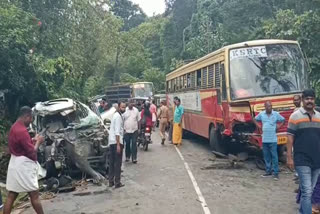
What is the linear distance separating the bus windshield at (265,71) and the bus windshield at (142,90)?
2561 centimetres

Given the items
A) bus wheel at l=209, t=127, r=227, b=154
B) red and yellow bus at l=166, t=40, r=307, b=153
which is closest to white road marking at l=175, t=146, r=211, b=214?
bus wheel at l=209, t=127, r=227, b=154

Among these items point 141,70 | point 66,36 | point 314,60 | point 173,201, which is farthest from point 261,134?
point 141,70

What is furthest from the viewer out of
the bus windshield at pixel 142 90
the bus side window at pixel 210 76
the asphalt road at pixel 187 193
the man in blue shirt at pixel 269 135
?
the bus windshield at pixel 142 90

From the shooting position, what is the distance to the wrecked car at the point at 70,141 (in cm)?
1028

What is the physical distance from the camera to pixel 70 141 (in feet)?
33.9

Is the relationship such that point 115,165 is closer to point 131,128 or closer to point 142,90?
point 131,128

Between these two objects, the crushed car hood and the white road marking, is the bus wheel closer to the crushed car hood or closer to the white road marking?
the white road marking

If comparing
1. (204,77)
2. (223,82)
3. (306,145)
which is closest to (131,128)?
(223,82)

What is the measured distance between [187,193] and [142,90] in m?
29.8

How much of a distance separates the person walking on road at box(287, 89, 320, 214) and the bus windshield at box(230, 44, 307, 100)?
5.54 m

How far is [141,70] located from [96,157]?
49217mm

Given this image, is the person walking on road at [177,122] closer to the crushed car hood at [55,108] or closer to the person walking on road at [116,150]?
the crushed car hood at [55,108]

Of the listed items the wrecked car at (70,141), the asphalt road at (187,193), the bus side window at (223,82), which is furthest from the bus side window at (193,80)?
the wrecked car at (70,141)

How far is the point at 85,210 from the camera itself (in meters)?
7.79
